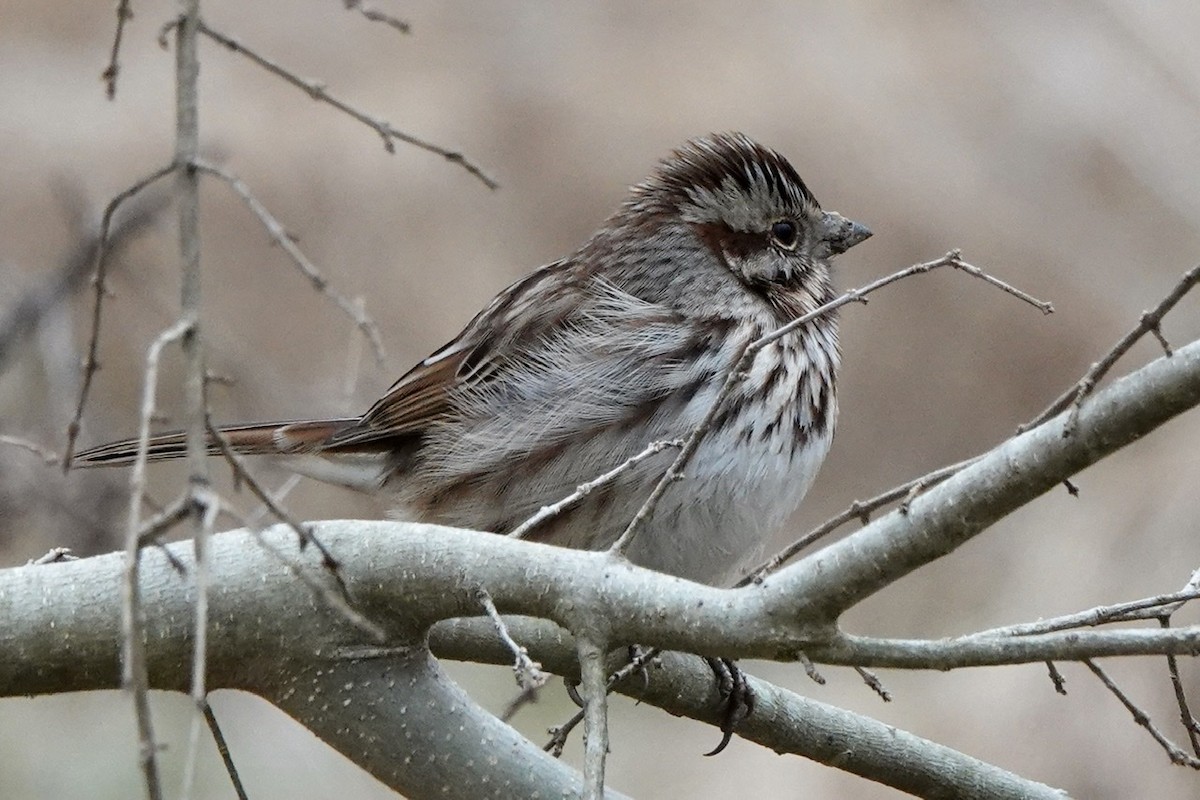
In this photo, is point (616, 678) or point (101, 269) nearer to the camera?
point (101, 269)

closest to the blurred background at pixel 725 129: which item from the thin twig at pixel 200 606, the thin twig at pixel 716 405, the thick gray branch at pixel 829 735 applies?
the thick gray branch at pixel 829 735

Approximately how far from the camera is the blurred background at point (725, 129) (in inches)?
309

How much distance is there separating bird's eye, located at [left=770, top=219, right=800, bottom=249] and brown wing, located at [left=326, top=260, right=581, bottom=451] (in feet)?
1.74

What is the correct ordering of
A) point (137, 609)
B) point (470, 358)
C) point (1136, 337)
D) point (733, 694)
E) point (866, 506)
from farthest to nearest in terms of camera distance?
point (470, 358) < point (733, 694) < point (866, 506) < point (1136, 337) < point (137, 609)

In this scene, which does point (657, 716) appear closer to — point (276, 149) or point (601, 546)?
point (276, 149)

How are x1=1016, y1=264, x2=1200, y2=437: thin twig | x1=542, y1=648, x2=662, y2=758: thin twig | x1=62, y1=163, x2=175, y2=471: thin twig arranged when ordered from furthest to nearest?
x1=542, y1=648, x2=662, y2=758: thin twig
x1=62, y1=163, x2=175, y2=471: thin twig
x1=1016, y1=264, x2=1200, y2=437: thin twig

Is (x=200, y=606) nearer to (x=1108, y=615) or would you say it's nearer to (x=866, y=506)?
(x=866, y=506)

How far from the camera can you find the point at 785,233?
157 inches

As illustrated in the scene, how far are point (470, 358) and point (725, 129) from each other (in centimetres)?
503

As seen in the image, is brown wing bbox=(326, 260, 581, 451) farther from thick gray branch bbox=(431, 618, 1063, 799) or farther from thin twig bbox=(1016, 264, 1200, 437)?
thin twig bbox=(1016, 264, 1200, 437)

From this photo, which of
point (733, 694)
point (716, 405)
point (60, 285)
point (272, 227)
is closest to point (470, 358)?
point (60, 285)

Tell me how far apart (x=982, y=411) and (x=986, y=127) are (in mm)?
1727

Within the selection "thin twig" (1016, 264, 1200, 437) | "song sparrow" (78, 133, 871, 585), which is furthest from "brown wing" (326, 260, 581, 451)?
"thin twig" (1016, 264, 1200, 437)

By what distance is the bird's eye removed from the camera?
398 cm
